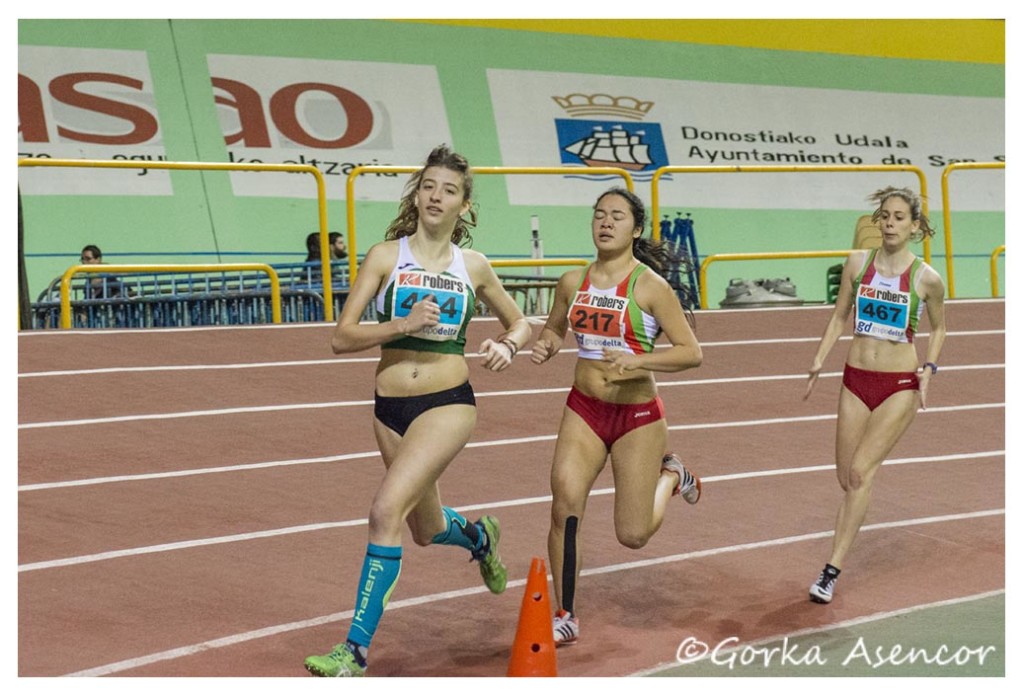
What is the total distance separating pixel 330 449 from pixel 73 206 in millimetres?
9167

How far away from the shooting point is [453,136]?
21.3m

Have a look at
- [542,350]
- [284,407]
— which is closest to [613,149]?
[284,407]

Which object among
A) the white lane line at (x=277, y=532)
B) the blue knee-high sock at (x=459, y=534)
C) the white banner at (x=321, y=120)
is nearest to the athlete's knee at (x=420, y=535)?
the blue knee-high sock at (x=459, y=534)

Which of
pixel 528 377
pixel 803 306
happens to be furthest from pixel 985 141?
pixel 528 377

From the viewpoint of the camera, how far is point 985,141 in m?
25.1

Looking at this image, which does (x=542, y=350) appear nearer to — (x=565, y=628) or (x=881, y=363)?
(x=565, y=628)

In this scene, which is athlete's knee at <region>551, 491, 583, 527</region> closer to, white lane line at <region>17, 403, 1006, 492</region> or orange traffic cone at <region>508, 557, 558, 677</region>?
orange traffic cone at <region>508, 557, 558, 677</region>

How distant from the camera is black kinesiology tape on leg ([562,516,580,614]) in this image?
6793mm

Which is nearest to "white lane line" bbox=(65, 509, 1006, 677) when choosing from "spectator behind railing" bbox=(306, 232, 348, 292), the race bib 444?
the race bib 444

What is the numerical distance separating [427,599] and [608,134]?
50.6ft

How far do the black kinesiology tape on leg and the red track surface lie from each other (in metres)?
0.24

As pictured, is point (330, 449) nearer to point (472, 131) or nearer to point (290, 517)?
point (290, 517)

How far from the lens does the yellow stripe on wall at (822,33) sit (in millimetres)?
22797

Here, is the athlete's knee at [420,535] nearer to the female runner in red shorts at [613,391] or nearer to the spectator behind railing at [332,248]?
the female runner in red shorts at [613,391]
